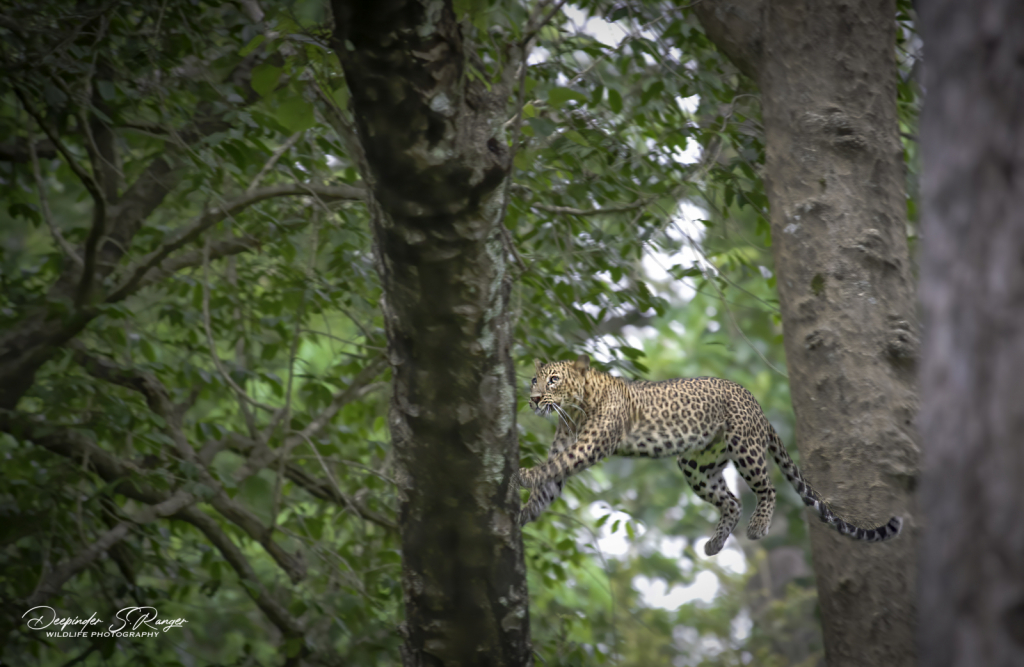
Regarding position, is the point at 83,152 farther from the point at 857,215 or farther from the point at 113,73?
the point at 857,215

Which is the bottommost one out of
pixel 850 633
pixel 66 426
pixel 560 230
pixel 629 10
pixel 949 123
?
pixel 850 633

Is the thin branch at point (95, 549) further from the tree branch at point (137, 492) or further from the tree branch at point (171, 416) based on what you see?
the tree branch at point (171, 416)

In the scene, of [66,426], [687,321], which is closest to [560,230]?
[66,426]

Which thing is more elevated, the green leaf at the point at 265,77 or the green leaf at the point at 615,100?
the green leaf at the point at 615,100

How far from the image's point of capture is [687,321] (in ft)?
45.2

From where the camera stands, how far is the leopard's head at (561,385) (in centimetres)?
339

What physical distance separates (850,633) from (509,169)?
2228mm

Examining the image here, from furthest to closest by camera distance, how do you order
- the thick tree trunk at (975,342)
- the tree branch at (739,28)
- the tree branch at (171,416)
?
the tree branch at (171,416) → the tree branch at (739,28) → the thick tree trunk at (975,342)

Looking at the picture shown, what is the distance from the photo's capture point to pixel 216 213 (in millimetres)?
4797

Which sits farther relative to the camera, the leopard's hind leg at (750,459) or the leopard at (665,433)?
the leopard's hind leg at (750,459)

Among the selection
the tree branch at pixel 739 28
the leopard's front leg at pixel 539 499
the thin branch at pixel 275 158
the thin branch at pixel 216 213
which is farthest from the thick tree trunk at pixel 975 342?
the thin branch at pixel 275 158
